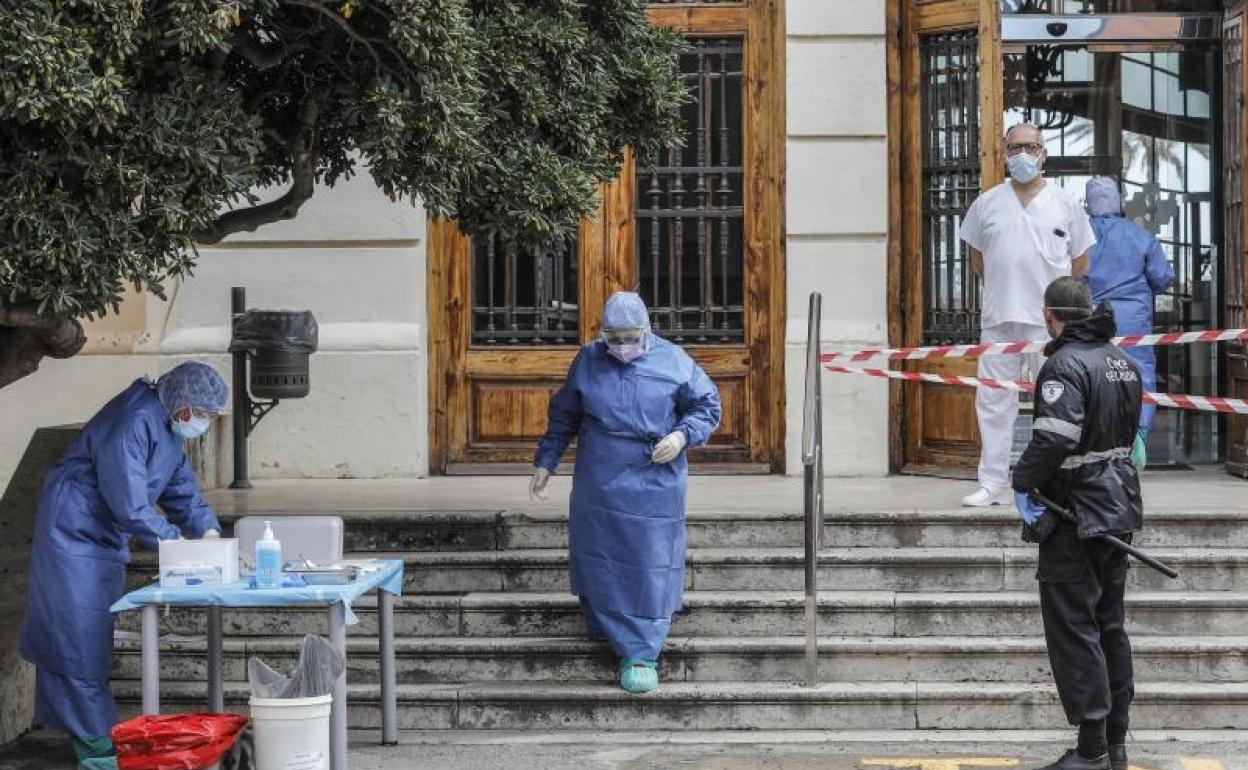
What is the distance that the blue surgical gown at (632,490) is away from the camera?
9.14 metres

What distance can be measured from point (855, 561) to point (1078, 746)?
1.88 m

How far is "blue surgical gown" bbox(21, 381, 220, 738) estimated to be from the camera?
8367mm

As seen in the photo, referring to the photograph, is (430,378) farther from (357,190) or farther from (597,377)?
(597,377)

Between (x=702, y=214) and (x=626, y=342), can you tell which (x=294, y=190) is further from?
(x=702, y=214)

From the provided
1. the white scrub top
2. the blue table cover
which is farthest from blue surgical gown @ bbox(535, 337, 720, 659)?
the white scrub top

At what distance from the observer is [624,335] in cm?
926

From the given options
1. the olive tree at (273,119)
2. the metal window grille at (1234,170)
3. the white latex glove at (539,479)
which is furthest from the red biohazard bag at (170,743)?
the metal window grille at (1234,170)

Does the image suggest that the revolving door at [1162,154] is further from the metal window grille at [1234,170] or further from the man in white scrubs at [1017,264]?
the man in white scrubs at [1017,264]

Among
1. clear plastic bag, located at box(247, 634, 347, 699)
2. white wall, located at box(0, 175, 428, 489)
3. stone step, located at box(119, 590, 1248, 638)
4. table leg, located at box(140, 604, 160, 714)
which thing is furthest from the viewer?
white wall, located at box(0, 175, 428, 489)

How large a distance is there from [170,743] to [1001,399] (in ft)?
15.8

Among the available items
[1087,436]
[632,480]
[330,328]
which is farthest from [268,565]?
[330,328]

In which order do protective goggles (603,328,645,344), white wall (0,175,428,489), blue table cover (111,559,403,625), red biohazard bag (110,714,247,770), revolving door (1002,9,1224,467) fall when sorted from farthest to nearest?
1. revolving door (1002,9,1224,467)
2. white wall (0,175,428,489)
3. protective goggles (603,328,645,344)
4. blue table cover (111,559,403,625)
5. red biohazard bag (110,714,247,770)

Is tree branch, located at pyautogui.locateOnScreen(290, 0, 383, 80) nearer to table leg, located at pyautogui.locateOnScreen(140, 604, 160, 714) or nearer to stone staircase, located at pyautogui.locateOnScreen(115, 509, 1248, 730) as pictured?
table leg, located at pyautogui.locateOnScreen(140, 604, 160, 714)

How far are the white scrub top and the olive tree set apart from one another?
5.82 ft
